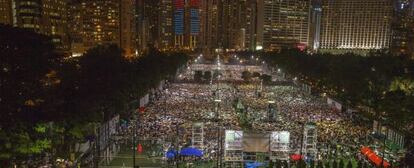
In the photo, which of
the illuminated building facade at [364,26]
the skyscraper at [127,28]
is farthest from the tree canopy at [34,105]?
the illuminated building facade at [364,26]

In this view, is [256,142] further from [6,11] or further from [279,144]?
[6,11]

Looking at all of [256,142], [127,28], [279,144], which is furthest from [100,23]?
[256,142]

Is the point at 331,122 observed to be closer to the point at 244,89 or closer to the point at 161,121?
the point at 161,121

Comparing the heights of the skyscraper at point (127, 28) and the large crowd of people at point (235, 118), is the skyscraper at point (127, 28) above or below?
above

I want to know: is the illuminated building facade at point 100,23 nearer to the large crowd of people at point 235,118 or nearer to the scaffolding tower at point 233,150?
the large crowd of people at point 235,118

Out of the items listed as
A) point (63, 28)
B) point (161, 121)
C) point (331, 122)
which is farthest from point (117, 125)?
point (63, 28)

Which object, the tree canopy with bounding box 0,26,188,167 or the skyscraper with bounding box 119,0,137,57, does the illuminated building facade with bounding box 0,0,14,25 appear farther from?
the tree canopy with bounding box 0,26,188,167
